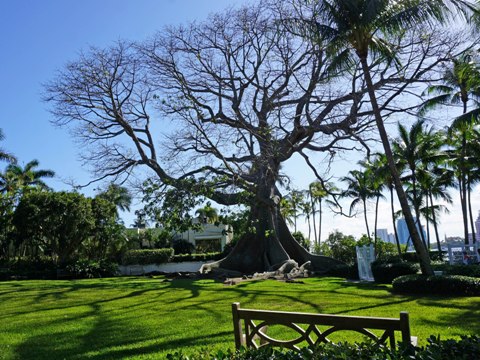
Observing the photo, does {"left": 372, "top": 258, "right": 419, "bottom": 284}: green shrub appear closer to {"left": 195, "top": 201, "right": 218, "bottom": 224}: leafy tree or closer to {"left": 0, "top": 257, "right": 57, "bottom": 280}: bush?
{"left": 195, "top": 201, "right": 218, "bottom": 224}: leafy tree

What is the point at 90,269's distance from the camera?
86.7 ft

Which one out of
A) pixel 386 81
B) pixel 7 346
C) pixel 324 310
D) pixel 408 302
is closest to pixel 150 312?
pixel 7 346

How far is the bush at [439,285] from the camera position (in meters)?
12.1

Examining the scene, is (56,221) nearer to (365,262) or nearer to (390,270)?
(365,262)

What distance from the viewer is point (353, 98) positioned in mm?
18375

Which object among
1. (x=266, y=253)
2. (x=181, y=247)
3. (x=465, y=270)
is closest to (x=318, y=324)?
(x=465, y=270)

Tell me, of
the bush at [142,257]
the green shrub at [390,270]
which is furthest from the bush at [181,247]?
the green shrub at [390,270]

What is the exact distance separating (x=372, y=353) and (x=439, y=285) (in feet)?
35.4

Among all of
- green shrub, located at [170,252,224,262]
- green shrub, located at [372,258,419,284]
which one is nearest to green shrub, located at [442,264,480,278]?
green shrub, located at [372,258,419,284]

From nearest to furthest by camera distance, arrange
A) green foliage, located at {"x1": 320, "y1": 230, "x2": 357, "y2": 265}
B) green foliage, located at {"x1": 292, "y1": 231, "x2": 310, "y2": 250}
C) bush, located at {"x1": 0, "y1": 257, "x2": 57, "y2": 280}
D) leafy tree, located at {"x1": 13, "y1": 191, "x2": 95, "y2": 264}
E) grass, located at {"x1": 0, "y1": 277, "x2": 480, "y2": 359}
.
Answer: grass, located at {"x1": 0, "y1": 277, "x2": 480, "y2": 359}, bush, located at {"x1": 0, "y1": 257, "x2": 57, "y2": 280}, leafy tree, located at {"x1": 13, "y1": 191, "x2": 95, "y2": 264}, green foliage, located at {"x1": 320, "y1": 230, "x2": 357, "y2": 265}, green foliage, located at {"x1": 292, "y1": 231, "x2": 310, "y2": 250}

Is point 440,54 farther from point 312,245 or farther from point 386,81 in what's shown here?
point 312,245

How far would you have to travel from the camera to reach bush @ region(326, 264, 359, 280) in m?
21.7

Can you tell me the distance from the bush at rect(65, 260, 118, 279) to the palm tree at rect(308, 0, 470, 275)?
798 inches

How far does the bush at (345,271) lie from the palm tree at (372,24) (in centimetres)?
808
